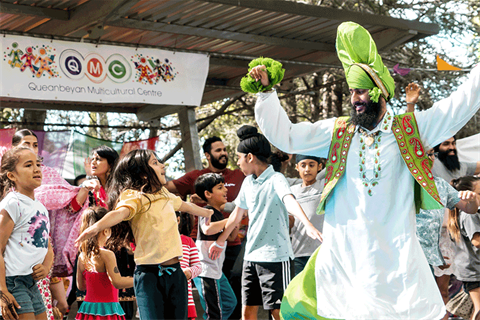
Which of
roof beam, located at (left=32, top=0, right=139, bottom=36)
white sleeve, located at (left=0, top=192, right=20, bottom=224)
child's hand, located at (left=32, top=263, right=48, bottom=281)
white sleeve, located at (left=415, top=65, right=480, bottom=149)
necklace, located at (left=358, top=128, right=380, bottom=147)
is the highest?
roof beam, located at (left=32, top=0, right=139, bottom=36)

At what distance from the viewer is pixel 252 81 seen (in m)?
3.75

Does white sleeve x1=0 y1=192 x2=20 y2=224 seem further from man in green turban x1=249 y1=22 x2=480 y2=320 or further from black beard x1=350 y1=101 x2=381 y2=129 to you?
black beard x1=350 y1=101 x2=381 y2=129

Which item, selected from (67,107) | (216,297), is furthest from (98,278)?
(67,107)

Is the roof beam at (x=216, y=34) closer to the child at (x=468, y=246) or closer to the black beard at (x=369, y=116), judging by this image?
the child at (x=468, y=246)

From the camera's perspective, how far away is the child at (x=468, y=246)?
19.8ft

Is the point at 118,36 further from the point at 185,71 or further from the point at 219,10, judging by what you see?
the point at 219,10

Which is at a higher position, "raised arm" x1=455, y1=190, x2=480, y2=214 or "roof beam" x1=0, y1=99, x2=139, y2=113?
"roof beam" x1=0, y1=99, x2=139, y2=113

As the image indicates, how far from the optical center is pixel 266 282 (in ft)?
17.0

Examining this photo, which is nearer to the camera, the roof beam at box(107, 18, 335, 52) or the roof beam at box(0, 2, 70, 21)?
the roof beam at box(0, 2, 70, 21)

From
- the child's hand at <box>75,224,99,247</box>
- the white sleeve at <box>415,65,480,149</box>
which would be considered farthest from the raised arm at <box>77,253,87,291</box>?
the white sleeve at <box>415,65,480,149</box>

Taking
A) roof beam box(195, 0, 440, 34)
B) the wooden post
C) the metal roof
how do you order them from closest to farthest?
the metal roof
roof beam box(195, 0, 440, 34)
the wooden post

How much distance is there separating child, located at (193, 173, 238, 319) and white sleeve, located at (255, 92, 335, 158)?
2061mm

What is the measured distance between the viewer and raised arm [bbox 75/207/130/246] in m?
3.74

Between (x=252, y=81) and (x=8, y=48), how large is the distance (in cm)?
443
